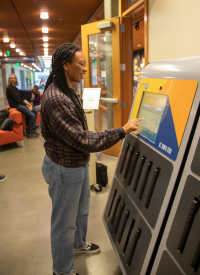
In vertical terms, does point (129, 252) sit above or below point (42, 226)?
above

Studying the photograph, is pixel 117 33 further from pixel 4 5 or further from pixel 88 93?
pixel 4 5

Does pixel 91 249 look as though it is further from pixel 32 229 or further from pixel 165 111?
pixel 165 111

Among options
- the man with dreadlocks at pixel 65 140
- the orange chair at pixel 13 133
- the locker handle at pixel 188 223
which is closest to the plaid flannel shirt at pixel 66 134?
the man with dreadlocks at pixel 65 140

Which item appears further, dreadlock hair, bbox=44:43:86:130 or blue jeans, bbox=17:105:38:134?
blue jeans, bbox=17:105:38:134

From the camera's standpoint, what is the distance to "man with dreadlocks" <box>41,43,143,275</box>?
52.0 inches

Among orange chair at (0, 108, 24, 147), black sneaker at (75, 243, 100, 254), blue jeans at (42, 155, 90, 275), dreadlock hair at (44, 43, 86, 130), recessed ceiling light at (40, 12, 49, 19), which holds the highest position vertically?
recessed ceiling light at (40, 12, 49, 19)

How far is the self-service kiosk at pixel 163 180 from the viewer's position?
95 centimetres

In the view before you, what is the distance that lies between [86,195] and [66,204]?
28cm

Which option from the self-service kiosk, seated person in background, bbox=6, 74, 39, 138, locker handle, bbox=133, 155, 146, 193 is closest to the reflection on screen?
the self-service kiosk

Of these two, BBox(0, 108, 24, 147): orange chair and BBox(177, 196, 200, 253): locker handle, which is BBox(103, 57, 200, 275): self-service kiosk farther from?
BBox(0, 108, 24, 147): orange chair

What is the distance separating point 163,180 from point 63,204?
670 mm

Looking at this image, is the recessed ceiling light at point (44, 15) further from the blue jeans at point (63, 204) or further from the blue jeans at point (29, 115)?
the blue jeans at point (63, 204)

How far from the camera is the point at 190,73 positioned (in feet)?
3.55

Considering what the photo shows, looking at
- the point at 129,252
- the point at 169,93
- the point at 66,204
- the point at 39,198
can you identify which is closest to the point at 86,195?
the point at 66,204
